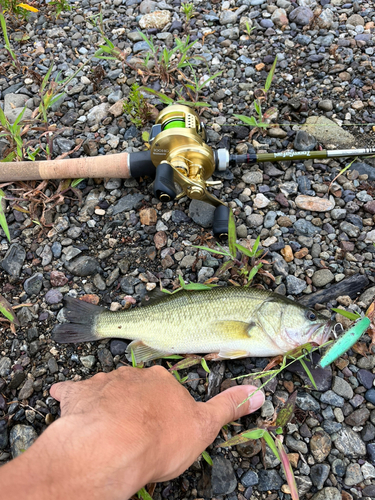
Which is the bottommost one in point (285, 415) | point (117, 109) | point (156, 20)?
point (285, 415)

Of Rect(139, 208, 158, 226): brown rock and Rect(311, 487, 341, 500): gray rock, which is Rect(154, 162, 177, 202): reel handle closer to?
Rect(139, 208, 158, 226): brown rock

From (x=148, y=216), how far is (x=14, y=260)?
1.47 m

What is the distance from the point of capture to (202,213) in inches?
164

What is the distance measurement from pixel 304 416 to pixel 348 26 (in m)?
5.32

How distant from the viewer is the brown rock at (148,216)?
4207mm

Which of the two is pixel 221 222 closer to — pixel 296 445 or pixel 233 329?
pixel 233 329

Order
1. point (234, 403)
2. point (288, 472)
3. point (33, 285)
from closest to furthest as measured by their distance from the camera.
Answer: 1. point (288, 472)
2. point (234, 403)
3. point (33, 285)

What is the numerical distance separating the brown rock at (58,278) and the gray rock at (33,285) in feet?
0.38

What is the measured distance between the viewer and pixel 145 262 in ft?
13.1

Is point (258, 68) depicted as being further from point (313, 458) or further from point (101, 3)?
point (313, 458)

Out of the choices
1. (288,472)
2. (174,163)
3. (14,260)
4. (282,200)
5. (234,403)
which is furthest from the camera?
(282,200)

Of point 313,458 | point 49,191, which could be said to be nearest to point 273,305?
point 313,458

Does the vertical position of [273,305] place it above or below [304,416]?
above

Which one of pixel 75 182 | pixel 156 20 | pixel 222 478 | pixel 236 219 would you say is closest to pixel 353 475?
pixel 222 478
